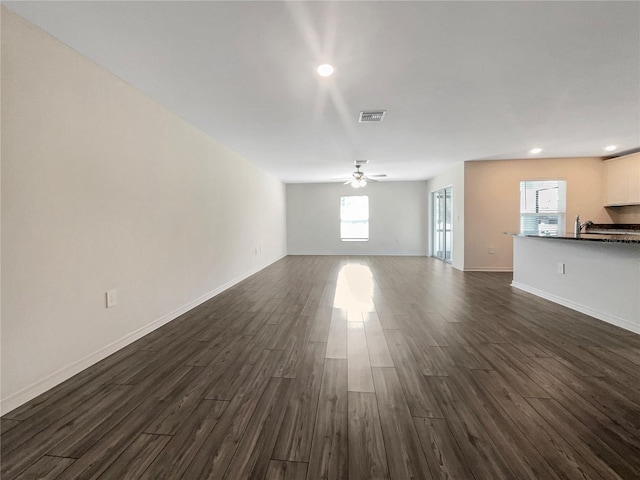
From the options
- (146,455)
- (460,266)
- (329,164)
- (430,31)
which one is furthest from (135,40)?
(460,266)

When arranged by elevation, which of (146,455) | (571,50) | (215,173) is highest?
(571,50)

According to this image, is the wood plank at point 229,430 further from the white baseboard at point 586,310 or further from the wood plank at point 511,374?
the white baseboard at point 586,310

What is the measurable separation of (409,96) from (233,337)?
2.94m

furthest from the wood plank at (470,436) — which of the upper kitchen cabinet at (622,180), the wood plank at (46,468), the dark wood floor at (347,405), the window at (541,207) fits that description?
the upper kitchen cabinet at (622,180)

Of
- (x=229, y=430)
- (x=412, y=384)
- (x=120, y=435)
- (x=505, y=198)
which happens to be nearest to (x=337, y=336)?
(x=412, y=384)

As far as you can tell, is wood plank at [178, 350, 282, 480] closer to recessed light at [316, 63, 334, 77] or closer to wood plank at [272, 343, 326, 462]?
wood plank at [272, 343, 326, 462]

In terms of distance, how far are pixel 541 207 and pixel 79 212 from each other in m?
7.91

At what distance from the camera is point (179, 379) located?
216cm

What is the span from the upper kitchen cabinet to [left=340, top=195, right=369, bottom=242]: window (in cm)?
572

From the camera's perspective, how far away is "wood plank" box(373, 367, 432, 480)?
4.45 ft

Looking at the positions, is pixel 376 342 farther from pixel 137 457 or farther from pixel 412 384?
pixel 137 457

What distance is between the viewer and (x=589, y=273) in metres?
3.62

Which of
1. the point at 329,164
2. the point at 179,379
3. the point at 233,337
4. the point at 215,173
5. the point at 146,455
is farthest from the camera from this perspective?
the point at 329,164

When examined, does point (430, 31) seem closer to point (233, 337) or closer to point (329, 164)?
point (233, 337)
